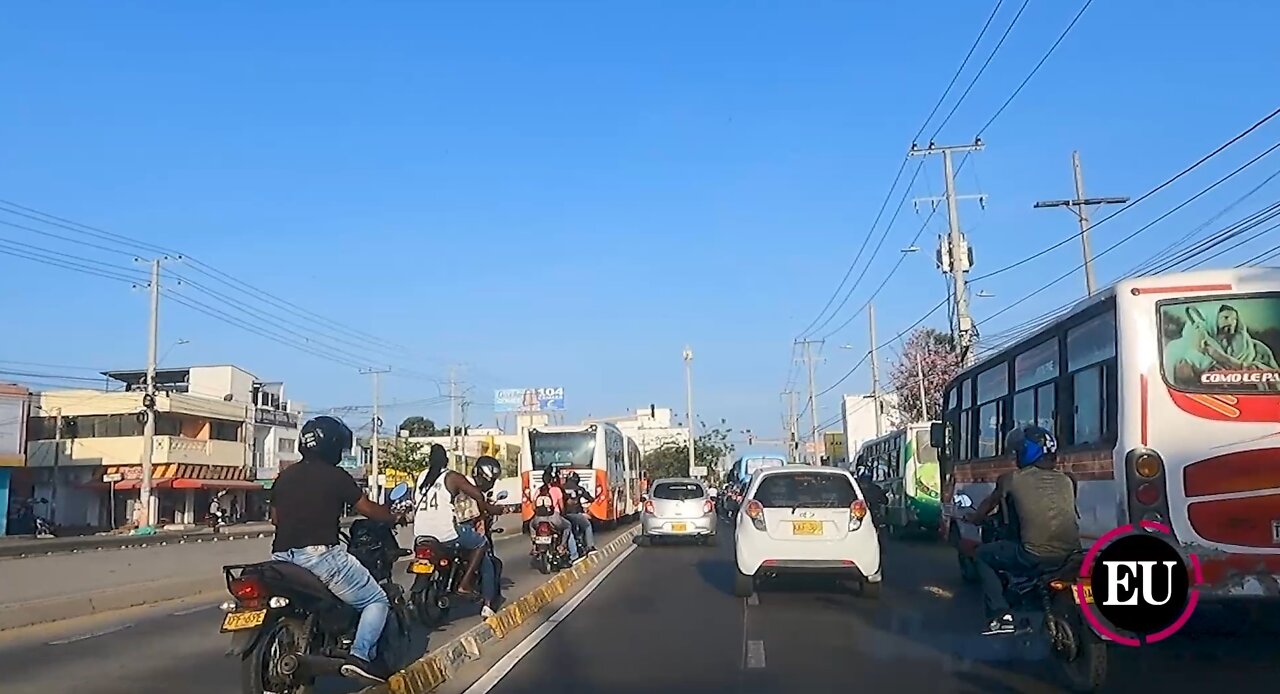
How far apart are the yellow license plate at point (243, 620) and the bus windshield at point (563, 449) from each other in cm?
2623

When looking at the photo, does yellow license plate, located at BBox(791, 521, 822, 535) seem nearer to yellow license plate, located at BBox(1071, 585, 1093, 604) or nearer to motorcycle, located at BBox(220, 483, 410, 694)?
yellow license plate, located at BBox(1071, 585, 1093, 604)

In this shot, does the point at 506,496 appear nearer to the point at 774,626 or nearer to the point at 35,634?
the point at 774,626

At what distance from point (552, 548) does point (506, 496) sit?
211 inches

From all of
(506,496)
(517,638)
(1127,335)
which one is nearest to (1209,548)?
(1127,335)

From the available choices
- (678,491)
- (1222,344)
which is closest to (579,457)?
(678,491)

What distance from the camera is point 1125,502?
9406 mm

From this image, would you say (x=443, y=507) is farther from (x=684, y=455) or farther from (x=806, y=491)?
(x=684, y=455)

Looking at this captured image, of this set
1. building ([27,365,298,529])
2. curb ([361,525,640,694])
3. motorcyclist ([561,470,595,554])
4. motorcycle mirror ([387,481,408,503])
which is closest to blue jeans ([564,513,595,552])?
motorcyclist ([561,470,595,554])

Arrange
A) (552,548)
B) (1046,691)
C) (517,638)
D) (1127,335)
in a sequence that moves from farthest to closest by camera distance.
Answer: (552,548)
(517,638)
(1127,335)
(1046,691)

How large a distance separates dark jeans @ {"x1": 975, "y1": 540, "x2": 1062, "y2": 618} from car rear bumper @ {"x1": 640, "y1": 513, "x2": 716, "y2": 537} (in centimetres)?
1736

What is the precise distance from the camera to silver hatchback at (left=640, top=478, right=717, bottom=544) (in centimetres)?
2667

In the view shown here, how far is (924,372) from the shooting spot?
6150 cm

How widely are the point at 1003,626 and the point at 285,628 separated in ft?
17.2

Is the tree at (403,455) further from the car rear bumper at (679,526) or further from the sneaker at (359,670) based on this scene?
the sneaker at (359,670)
